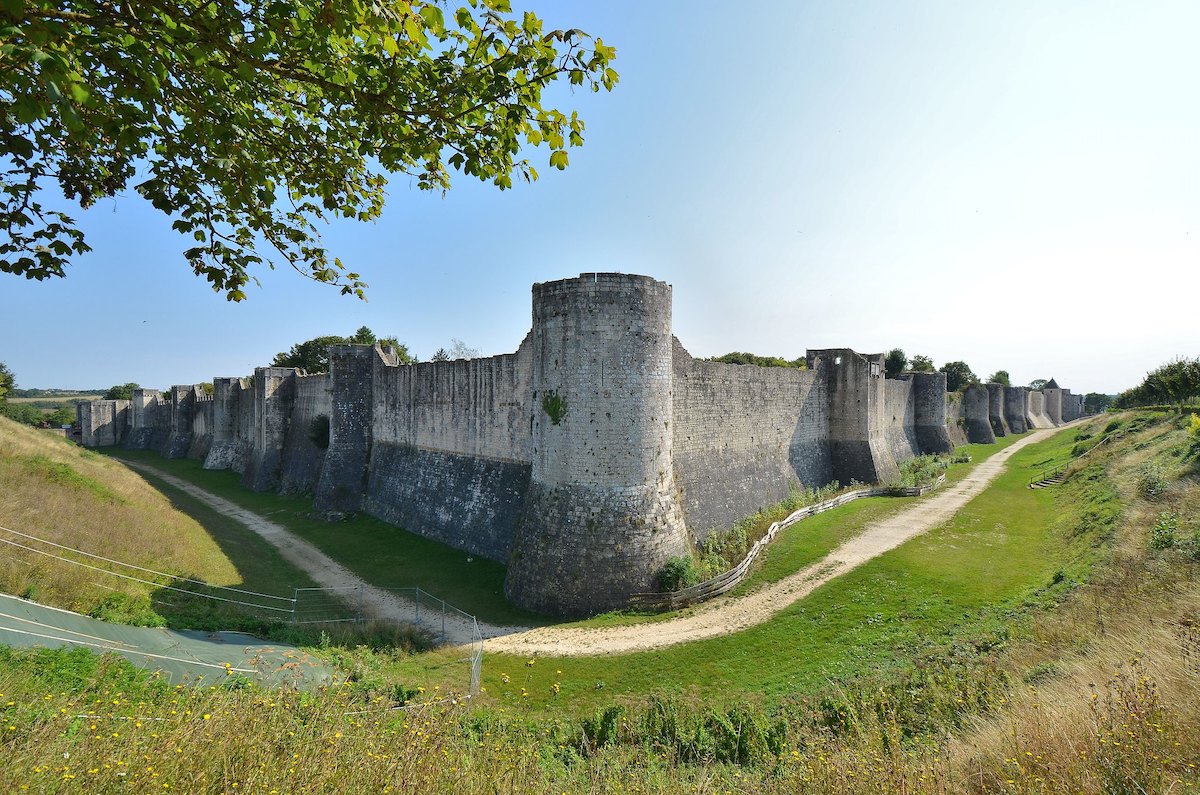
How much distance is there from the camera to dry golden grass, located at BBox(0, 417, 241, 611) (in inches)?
366

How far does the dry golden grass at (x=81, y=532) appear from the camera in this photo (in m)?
9.30

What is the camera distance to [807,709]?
8000 mm

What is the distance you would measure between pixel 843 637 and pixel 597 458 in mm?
6780

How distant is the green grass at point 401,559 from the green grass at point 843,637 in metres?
3.08

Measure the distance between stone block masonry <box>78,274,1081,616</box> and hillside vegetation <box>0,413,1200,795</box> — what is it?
3.30 meters

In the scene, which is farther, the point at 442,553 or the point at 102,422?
the point at 102,422

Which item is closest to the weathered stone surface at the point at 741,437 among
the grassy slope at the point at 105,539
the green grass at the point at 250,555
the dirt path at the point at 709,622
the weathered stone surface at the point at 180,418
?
the dirt path at the point at 709,622

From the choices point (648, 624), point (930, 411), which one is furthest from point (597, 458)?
point (930, 411)

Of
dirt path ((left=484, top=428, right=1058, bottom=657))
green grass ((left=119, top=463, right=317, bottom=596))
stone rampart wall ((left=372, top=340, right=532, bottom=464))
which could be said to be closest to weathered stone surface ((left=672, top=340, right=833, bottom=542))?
dirt path ((left=484, top=428, right=1058, bottom=657))

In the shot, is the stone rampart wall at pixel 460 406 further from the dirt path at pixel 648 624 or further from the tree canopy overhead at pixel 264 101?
the tree canopy overhead at pixel 264 101

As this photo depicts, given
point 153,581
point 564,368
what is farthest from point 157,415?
point 564,368

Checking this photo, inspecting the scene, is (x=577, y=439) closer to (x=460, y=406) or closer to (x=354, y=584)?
(x=460, y=406)

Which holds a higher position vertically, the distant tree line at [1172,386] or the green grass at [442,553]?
the distant tree line at [1172,386]

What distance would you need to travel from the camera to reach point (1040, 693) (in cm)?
596
